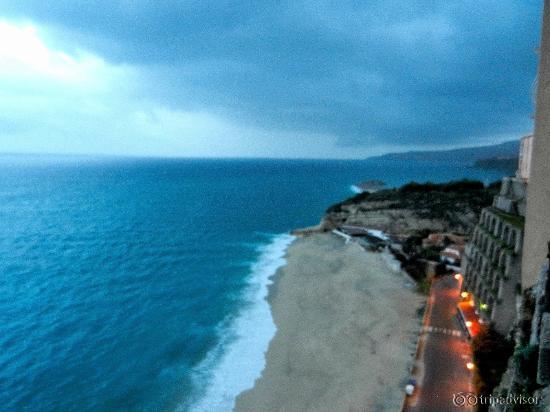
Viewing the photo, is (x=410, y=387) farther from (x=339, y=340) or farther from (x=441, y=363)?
(x=339, y=340)

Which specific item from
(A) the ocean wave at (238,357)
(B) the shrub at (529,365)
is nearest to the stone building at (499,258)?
(B) the shrub at (529,365)

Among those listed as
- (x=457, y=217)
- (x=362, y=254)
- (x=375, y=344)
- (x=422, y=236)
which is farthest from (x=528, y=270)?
(x=457, y=217)

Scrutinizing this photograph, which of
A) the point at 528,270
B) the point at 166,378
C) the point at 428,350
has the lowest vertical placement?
the point at 166,378

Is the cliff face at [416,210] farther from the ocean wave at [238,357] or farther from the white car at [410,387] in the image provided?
the white car at [410,387]

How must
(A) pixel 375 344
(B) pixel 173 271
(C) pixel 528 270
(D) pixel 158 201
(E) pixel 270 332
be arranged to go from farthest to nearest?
(D) pixel 158 201
(B) pixel 173 271
(E) pixel 270 332
(A) pixel 375 344
(C) pixel 528 270

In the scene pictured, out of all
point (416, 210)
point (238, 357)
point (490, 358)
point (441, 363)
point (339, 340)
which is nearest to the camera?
point (490, 358)

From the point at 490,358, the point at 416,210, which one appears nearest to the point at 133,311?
the point at 490,358

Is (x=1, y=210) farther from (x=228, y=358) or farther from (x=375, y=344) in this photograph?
(x=375, y=344)

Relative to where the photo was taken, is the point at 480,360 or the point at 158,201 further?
the point at 158,201
